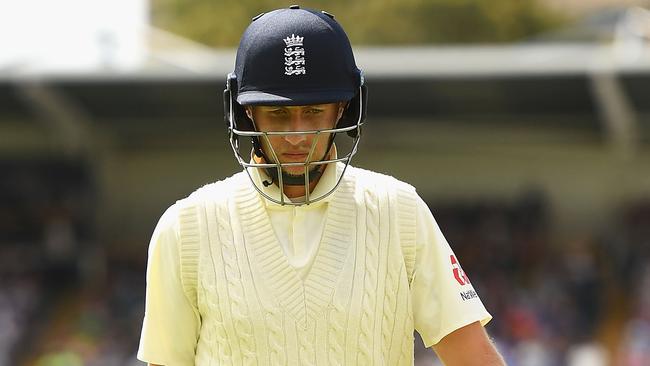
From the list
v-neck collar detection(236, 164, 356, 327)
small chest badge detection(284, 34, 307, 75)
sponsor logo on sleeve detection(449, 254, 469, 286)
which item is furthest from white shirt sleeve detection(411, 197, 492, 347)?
small chest badge detection(284, 34, 307, 75)

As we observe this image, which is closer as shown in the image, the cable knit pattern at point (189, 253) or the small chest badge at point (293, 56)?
the small chest badge at point (293, 56)

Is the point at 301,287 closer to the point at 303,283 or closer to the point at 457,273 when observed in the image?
the point at 303,283

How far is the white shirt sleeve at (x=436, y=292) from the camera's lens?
2770 millimetres

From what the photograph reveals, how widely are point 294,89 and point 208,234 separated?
361 mm

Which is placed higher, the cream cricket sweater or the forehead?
the forehead

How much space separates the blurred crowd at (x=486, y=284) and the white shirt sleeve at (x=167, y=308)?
9.87 meters

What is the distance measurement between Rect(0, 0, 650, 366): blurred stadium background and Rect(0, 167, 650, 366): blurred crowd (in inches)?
1.0

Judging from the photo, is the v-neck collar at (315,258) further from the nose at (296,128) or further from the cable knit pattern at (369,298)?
the nose at (296,128)

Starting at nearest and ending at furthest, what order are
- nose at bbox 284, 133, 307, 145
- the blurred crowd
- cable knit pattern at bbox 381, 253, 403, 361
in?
nose at bbox 284, 133, 307, 145 → cable knit pattern at bbox 381, 253, 403, 361 → the blurred crowd

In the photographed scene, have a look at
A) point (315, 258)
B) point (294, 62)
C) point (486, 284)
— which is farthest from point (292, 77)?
point (486, 284)

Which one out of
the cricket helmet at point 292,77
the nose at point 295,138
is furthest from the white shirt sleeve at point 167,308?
the nose at point 295,138

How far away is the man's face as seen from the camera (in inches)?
105

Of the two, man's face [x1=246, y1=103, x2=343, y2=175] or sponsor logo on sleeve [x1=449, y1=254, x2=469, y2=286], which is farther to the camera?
sponsor logo on sleeve [x1=449, y1=254, x2=469, y2=286]

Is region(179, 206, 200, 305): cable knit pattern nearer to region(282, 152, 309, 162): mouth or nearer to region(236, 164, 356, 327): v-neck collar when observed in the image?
region(236, 164, 356, 327): v-neck collar
